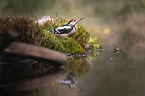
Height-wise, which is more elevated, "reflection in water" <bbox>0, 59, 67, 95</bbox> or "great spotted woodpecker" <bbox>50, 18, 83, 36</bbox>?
"great spotted woodpecker" <bbox>50, 18, 83, 36</bbox>

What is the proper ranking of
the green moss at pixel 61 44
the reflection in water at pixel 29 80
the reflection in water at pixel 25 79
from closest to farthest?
the reflection in water at pixel 29 80
the reflection in water at pixel 25 79
the green moss at pixel 61 44

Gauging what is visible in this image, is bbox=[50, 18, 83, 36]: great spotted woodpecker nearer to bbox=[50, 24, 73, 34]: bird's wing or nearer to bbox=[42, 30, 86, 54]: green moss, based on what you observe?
bbox=[50, 24, 73, 34]: bird's wing

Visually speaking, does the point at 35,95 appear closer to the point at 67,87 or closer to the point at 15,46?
the point at 67,87

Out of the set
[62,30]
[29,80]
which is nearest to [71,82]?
[29,80]

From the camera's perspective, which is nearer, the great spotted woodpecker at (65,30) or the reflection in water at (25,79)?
the reflection in water at (25,79)

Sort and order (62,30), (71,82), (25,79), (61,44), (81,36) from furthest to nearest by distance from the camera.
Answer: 1. (81,36)
2. (62,30)
3. (61,44)
4. (25,79)
5. (71,82)

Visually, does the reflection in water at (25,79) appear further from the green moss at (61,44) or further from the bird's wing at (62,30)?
the bird's wing at (62,30)

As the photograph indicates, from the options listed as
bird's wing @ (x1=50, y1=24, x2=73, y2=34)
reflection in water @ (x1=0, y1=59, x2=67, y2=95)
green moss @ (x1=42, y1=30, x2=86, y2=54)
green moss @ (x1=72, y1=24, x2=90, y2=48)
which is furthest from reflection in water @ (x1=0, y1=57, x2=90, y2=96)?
green moss @ (x1=72, y1=24, x2=90, y2=48)

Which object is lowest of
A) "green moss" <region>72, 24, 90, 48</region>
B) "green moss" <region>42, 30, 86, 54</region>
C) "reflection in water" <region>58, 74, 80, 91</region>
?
"reflection in water" <region>58, 74, 80, 91</region>

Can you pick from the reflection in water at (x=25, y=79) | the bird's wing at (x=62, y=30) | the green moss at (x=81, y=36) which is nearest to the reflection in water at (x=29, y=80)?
the reflection in water at (x=25, y=79)

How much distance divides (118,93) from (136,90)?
459mm

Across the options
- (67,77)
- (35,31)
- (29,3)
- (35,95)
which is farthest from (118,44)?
(35,95)

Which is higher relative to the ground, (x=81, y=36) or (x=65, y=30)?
(x=65, y=30)

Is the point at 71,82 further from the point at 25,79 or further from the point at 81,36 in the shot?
the point at 81,36
